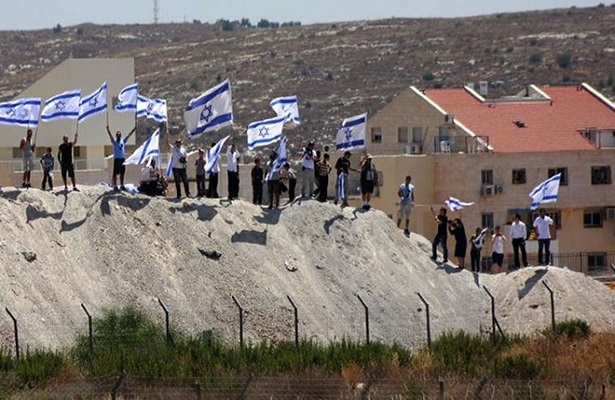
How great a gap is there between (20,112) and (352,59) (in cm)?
9803

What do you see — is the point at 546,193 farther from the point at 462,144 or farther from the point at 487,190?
the point at 462,144

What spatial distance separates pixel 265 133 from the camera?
50.8 meters

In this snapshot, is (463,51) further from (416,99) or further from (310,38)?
(416,99)

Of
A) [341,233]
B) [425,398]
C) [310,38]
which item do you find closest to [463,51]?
[310,38]

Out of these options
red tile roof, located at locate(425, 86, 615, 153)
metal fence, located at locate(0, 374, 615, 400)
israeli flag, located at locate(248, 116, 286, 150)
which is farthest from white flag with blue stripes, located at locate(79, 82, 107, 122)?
red tile roof, located at locate(425, 86, 615, 153)

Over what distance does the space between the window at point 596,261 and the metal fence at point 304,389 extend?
3561 centimetres

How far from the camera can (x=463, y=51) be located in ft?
473

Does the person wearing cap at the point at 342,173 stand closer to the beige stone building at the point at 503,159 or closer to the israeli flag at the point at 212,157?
the israeli flag at the point at 212,157

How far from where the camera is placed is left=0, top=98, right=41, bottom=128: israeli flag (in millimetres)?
48697

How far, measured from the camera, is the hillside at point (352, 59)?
130375mm

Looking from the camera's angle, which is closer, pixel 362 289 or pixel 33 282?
pixel 33 282

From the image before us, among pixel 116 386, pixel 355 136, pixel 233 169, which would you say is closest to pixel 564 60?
pixel 355 136

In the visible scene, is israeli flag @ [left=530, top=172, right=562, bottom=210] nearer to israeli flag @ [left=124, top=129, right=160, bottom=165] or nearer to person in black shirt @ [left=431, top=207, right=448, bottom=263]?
person in black shirt @ [left=431, top=207, right=448, bottom=263]

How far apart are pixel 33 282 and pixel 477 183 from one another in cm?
2841
